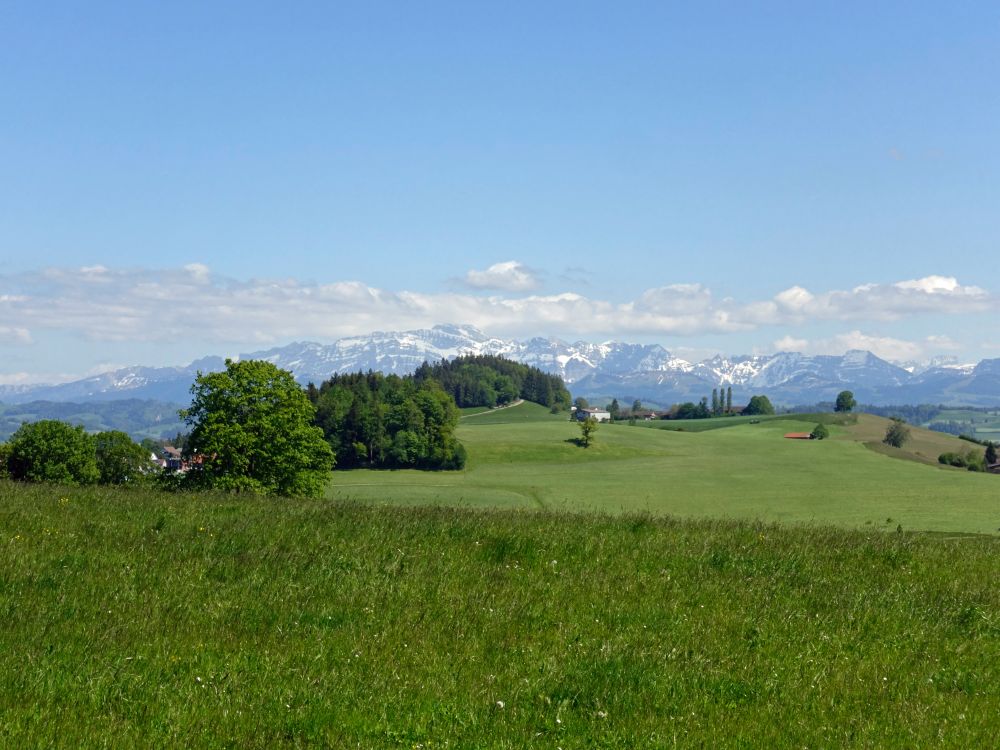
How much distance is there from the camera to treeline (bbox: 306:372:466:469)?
431ft

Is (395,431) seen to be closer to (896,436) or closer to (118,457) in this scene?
(118,457)

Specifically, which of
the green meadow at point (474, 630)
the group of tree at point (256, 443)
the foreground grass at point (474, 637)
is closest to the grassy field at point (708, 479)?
the group of tree at point (256, 443)

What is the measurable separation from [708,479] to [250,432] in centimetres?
7094

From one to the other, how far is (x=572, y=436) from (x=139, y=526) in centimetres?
14893

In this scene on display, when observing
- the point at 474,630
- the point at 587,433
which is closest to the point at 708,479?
the point at 587,433

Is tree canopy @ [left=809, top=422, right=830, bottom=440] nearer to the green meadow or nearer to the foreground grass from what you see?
the green meadow

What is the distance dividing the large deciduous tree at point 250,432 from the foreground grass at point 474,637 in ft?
128

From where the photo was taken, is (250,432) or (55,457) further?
(55,457)

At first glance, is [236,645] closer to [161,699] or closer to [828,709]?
[161,699]

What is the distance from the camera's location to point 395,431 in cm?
13512

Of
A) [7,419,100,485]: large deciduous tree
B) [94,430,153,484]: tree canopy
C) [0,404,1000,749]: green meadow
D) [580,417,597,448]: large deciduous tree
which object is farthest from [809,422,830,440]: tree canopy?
[0,404,1000,749]: green meadow

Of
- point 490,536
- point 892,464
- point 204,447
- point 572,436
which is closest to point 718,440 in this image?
point 572,436

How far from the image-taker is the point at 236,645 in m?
9.88

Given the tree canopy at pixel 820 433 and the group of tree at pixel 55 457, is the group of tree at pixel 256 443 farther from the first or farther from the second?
the tree canopy at pixel 820 433
